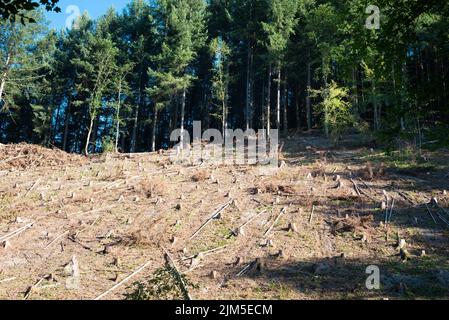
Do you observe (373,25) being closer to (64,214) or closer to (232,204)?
(232,204)

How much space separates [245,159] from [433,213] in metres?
12.7

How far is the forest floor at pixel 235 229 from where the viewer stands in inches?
401

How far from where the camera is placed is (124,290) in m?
10.0

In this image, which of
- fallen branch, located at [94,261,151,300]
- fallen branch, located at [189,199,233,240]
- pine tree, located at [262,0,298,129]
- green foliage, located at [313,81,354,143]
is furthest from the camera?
pine tree, located at [262,0,298,129]

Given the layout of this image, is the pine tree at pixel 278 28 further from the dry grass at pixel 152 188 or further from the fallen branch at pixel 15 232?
the fallen branch at pixel 15 232

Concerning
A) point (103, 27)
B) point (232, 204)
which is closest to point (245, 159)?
point (232, 204)

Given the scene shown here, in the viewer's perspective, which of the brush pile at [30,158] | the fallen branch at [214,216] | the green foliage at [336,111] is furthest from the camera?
the green foliage at [336,111]

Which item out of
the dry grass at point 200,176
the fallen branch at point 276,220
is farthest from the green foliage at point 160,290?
the dry grass at point 200,176

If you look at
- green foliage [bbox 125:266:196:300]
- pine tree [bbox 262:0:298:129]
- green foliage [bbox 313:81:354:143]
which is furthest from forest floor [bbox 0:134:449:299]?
pine tree [bbox 262:0:298:129]

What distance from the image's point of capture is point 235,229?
540 inches

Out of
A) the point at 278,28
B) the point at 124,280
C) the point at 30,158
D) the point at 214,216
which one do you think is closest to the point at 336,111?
the point at 278,28

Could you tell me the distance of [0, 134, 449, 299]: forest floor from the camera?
10195 mm

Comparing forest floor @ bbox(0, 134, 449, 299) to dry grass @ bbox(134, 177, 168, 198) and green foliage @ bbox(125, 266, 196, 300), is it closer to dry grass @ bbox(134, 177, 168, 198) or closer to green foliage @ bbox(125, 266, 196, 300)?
dry grass @ bbox(134, 177, 168, 198)

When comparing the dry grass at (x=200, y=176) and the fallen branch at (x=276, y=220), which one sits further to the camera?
the dry grass at (x=200, y=176)
